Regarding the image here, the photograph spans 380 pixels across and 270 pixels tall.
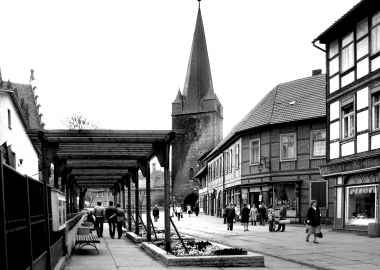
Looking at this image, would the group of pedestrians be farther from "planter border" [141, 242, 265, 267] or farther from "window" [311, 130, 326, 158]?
"window" [311, 130, 326, 158]

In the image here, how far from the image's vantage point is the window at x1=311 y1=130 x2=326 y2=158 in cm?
3269

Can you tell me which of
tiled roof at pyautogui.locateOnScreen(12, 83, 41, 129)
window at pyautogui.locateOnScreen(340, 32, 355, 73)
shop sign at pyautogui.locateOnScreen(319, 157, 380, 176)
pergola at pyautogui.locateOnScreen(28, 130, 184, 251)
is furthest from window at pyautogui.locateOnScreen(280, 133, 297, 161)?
tiled roof at pyautogui.locateOnScreen(12, 83, 41, 129)

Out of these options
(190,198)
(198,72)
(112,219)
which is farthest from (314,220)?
(198,72)

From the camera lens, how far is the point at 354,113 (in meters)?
23.1

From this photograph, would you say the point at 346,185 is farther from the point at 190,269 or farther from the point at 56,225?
the point at 56,225

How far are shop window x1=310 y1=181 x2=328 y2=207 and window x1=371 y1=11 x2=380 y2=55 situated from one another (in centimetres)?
1265

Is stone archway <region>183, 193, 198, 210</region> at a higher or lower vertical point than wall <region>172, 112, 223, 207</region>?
lower

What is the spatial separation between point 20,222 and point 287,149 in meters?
30.3

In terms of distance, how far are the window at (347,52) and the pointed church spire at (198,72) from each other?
232ft

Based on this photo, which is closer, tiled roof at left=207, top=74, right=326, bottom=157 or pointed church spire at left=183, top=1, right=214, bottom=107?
tiled roof at left=207, top=74, right=326, bottom=157

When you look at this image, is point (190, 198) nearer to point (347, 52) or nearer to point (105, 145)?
point (347, 52)

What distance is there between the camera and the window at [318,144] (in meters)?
32.7

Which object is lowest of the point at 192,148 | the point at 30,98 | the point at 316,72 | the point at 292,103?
the point at 192,148

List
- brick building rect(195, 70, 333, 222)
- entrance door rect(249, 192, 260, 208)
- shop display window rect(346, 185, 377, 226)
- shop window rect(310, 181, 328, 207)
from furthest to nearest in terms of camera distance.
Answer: entrance door rect(249, 192, 260, 208)
brick building rect(195, 70, 333, 222)
shop window rect(310, 181, 328, 207)
shop display window rect(346, 185, 377, 226)
